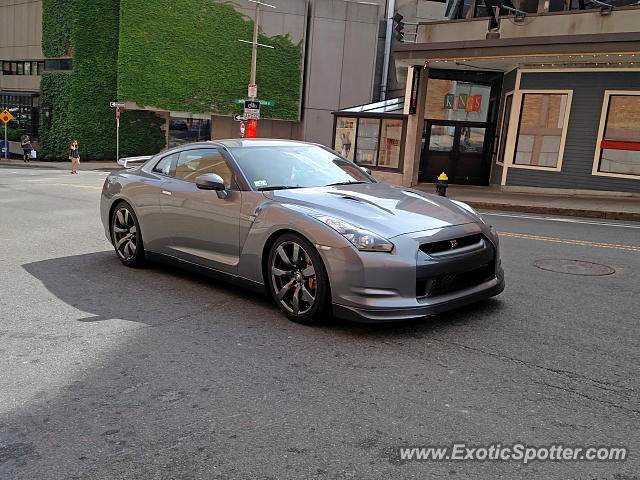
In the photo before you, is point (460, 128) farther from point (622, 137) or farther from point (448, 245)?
point (448, 245)

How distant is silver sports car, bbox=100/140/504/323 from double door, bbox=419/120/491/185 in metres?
16.8

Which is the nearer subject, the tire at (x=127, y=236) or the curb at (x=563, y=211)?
the tire at (x=127, y=236)

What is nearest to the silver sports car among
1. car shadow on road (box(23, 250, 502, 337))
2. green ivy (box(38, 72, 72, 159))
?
car shadow on road (box(23, 250, 502, 337))

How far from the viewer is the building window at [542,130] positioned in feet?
61.7

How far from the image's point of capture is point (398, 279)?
15.1 ft

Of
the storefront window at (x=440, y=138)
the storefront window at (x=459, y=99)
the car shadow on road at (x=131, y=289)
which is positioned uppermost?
the storefront window at (x=459, y=99)

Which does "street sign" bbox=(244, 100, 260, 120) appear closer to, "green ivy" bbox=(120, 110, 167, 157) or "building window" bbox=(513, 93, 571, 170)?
"building window" bbox=(513, 93, 571, 170)

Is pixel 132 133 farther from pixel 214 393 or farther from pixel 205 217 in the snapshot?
pixel 214 393

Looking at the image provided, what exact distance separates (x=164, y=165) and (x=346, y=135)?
743 inches

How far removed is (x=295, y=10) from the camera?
1559 inches

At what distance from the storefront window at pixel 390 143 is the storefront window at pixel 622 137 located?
7.56 meters

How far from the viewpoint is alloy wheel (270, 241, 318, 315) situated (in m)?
4.90

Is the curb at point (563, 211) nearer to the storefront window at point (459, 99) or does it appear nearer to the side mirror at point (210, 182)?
the storefront window at point (459, 99)

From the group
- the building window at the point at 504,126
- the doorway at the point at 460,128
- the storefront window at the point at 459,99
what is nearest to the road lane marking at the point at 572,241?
the building window at the point at 504,126
